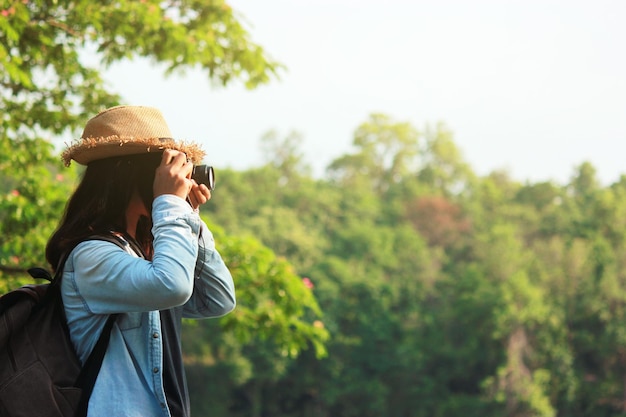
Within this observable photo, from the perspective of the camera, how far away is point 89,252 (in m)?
1.94

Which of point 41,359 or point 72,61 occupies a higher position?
point 72,61

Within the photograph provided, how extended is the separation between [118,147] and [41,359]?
512mm

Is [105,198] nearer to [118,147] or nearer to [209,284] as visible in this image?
[118,147]

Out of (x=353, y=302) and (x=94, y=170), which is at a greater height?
(x=353, y=302)

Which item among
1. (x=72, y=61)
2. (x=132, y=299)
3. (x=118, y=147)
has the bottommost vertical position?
(x=132, y=299)

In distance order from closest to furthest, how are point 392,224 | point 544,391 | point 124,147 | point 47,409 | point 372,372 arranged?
1. point 47,409
2. point 124,147
3. point 544,391
4. point 372,372
5. point 392,224

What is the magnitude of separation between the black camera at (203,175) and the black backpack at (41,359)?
404 millimetres

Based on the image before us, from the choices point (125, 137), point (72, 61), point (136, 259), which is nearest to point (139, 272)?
point (136, 259)

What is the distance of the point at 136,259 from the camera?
192 cm

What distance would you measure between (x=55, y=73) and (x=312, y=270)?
31750 millimetres

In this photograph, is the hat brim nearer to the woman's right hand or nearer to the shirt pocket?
the woman's right hand

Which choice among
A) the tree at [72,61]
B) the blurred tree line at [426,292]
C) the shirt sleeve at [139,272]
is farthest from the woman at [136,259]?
the blurred tree line at [426,292]

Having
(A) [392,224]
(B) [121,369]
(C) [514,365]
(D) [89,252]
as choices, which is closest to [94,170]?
(D) [89,252]

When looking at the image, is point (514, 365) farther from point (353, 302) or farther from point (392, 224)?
point (392, 224)
